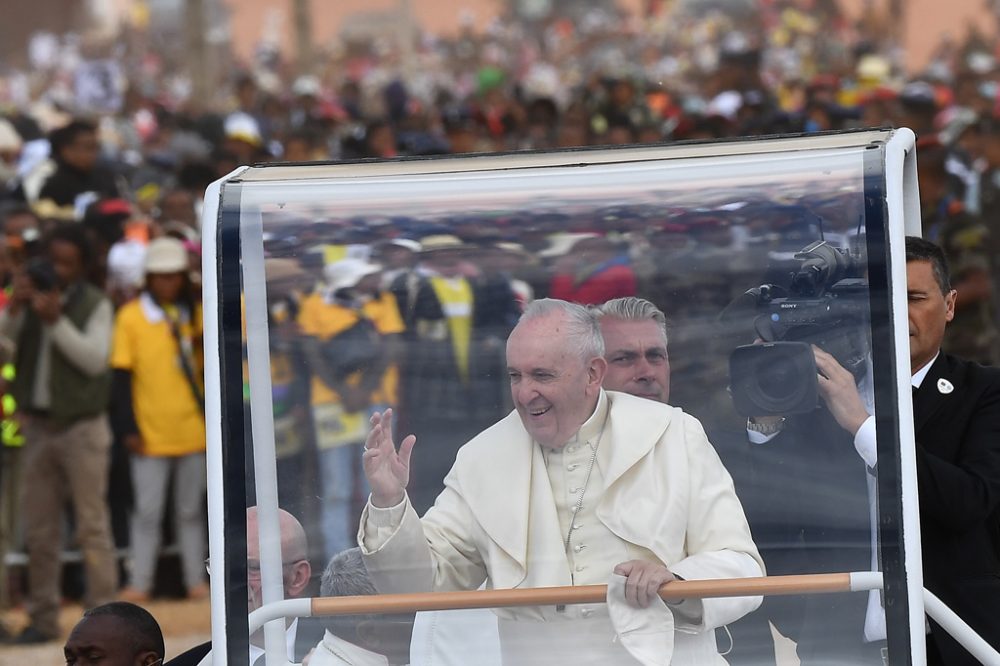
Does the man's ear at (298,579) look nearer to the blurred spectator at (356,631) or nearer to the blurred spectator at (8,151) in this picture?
the blurred spectator at (356,631)

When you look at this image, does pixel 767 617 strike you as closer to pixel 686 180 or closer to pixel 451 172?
pixel 686 180

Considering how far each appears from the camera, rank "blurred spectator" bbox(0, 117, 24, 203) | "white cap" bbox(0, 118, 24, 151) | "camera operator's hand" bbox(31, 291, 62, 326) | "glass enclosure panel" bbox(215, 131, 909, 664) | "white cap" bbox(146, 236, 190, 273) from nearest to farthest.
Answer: "glass enclosure panel" bbox(215, 131, 909, 664) → "camera operator's hand" bbox(31, 291, 62, 326) → "white cap" bbox(146, 236, 190, 273) → "blurred spectator" bbox(0, 117, 24, 203) → "white cap" bbox(0, 118, 24, 151)

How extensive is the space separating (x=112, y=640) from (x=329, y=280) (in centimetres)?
126

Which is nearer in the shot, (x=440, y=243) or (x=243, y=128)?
(x=440, y=243)

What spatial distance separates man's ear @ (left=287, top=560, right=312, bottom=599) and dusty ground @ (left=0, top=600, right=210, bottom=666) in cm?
396

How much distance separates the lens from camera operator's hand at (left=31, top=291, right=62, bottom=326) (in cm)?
820

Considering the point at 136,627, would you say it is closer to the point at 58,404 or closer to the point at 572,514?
the point at 572,514

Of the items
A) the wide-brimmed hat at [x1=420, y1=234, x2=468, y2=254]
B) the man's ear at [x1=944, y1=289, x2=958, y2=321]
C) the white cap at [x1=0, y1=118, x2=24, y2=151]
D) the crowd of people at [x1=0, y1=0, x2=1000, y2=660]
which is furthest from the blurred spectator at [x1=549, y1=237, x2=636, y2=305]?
the white cap at [x1=0, y1=118, x2=24, y2=151]

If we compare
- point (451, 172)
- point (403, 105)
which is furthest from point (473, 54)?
point (451, 172)

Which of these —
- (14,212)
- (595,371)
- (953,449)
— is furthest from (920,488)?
(14,212)

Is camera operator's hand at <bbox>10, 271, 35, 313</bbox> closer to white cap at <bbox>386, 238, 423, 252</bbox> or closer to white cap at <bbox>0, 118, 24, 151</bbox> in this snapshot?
white cap at <bbox>386, 238, 423, 252</bbox>

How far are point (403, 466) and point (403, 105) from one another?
14.7 meters

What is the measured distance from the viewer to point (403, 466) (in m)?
3.90

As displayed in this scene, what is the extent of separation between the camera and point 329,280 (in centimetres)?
394
